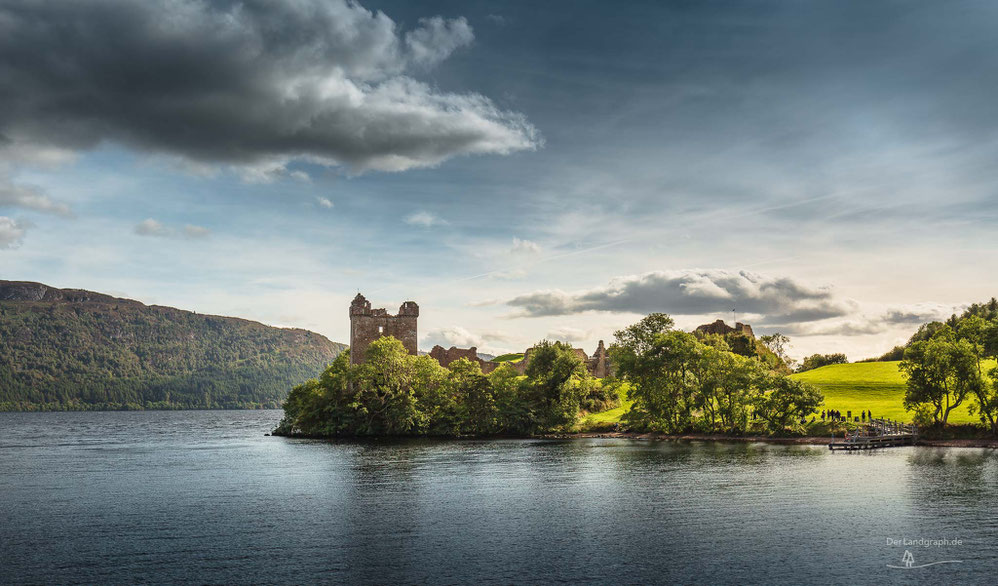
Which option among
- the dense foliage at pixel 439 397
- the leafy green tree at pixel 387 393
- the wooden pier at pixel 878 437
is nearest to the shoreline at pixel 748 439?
the wooden pier at pixel 878 437

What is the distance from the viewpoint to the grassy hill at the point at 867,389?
80.6 metres

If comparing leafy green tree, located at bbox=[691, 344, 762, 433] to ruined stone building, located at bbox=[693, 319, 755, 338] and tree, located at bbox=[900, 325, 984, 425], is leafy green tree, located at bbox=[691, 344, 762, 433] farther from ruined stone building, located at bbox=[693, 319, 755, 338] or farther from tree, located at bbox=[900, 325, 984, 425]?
ruined stone building, located at bbox=[693, 319, 755, 338]

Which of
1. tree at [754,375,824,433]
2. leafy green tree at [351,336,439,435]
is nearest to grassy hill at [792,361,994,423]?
tree at [754,375,824,433]

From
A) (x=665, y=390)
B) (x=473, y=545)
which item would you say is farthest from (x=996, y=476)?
(x=665, y=390)

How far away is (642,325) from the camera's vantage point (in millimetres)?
92125

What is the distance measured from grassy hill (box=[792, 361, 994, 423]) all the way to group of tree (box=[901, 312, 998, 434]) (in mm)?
2536

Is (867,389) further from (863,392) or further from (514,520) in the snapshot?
(514,520)

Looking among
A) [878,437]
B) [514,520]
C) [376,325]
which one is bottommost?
[514,520]

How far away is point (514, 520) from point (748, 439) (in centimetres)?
5381

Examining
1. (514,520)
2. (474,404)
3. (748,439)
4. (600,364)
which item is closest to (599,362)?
(600,364)

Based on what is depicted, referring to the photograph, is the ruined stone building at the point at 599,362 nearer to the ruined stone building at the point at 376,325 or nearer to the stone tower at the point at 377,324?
the ruined stone building at the point at 376,325

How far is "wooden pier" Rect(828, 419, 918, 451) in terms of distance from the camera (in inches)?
2675

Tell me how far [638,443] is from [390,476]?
37389mm

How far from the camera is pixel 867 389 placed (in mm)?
96250
